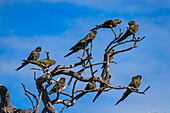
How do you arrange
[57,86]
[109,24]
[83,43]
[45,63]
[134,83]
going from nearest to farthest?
[45,63]
[83,43]
[109,24]
[57,86]
[134,83]

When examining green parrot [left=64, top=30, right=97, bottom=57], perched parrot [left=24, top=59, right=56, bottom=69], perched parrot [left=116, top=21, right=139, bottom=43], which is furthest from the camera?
perched parrot [left=116, top=21, right=139, bottom=43]

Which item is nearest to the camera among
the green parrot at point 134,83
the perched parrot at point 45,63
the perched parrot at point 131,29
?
the perched parrot at point 45,63

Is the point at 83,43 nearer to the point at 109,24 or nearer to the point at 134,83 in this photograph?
the point at 109,24

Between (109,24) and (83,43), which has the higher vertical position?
(109,24)

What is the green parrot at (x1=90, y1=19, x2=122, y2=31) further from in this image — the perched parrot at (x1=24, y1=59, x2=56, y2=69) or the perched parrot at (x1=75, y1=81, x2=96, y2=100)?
the perched parrot at (x1=24, y1=59, x2=56, y2=69)

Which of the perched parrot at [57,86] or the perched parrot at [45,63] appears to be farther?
the perched parrot at [57,86]

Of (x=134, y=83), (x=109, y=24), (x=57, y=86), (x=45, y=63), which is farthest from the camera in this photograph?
(x=134, y=83)

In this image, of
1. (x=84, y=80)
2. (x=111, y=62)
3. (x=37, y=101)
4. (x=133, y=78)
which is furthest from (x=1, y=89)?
(x=133, y=78)

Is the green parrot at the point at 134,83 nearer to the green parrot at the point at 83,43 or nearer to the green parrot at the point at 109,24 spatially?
the green parrot at the point at 109,24

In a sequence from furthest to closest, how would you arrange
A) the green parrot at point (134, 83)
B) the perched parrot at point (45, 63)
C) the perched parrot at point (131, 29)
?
the green parrot at point (134, 83)
the perched parrot at point (131, 29)
the perched parrot at point (45, 63)

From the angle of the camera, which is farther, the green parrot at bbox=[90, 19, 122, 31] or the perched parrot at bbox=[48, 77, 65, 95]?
the perched parrot at bbox=[48, 77, 65, 95]

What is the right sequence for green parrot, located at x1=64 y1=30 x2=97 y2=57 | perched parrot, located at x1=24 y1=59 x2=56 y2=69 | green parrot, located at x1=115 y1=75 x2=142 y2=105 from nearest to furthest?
perched parrot, located at x1=24 y1=59 x2=56 y2=69, green parrot, located at x1=64 y1=30 x2=97 y2=57, green parrot, located at x1=115 y1=75 x2=142 y2=105

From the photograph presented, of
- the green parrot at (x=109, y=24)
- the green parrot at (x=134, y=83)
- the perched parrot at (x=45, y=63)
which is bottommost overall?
the green parrot at (x=134, y=83)

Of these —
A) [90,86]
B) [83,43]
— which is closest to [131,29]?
[83,43]
